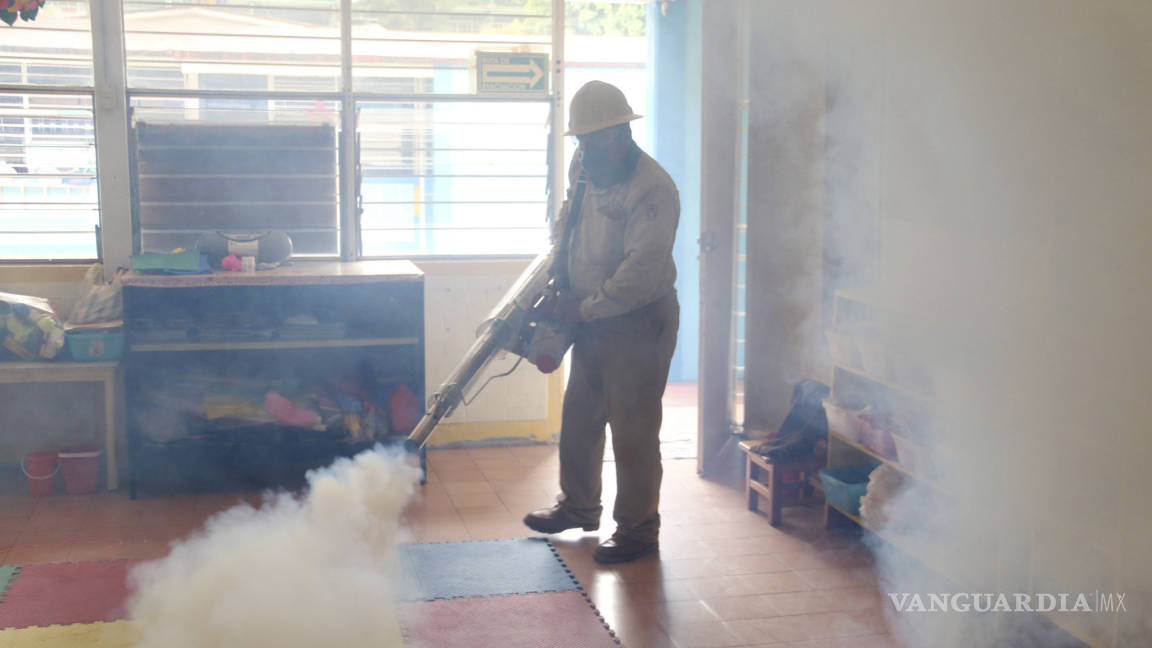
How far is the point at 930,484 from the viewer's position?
10.6 ft

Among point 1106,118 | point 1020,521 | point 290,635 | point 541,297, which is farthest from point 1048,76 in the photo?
point 290,635

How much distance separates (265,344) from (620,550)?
1.90 metres

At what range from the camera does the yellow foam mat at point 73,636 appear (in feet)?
9.47

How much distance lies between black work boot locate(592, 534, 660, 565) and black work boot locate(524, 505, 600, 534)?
0.78 ft

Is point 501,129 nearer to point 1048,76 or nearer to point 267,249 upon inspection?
point 267,249

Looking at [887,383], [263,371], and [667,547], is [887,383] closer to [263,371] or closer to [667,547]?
[667,547]

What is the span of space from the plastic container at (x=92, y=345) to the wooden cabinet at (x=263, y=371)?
12 cm

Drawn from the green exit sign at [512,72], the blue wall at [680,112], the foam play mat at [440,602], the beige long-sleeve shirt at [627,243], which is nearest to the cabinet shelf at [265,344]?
the foam play mat at [440,602]

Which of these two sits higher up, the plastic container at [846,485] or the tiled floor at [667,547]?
the plastic container at [846,485]

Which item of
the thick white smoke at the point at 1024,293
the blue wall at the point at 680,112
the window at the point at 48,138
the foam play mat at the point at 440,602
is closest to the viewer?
the thick white smoke at the point at 1024,293

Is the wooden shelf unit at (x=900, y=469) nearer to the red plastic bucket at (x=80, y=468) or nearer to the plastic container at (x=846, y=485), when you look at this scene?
the plastic container at (x=846, y=485)

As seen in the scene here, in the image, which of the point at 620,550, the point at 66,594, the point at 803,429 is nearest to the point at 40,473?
the point at 66,594

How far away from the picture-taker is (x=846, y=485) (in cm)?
374

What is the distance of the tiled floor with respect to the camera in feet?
10.3
